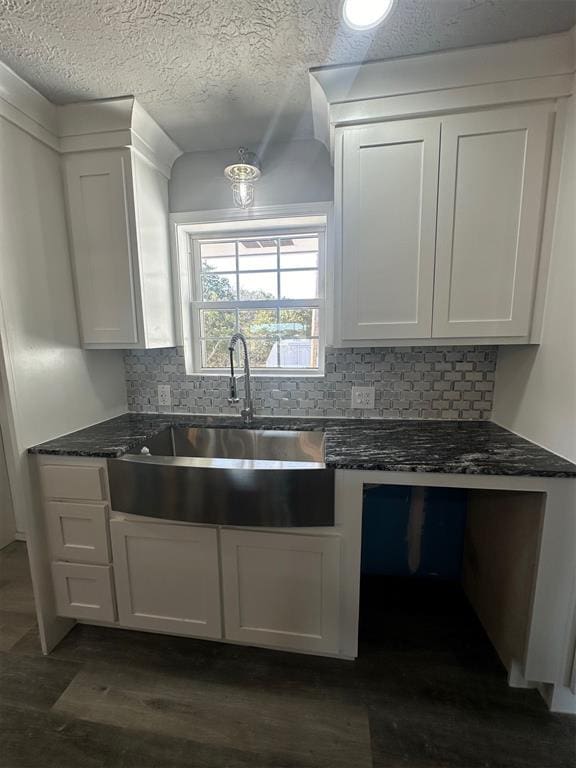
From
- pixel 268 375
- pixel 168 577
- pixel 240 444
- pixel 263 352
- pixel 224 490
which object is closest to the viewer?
pixel 224 490

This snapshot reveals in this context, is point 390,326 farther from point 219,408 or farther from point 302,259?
point 219,408

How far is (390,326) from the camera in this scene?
141 cm

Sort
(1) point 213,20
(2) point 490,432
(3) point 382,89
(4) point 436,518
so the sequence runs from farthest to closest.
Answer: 1. (4) point 436,518
2. (2) point 490,432
3. (3) point 382,89
4. (1) point 213,20

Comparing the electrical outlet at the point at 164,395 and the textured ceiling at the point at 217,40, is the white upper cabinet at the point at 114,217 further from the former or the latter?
the electrical outlet at the point at 164,395

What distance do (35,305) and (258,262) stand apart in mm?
1136

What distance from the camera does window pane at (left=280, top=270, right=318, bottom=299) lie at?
189 centimetres

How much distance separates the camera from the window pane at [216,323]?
200 centimetres

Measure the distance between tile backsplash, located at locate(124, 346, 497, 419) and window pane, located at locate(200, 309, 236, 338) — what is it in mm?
212

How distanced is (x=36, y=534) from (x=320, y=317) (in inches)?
68.8

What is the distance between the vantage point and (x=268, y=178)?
68.7 inches

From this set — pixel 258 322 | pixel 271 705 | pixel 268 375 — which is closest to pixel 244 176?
pixel 258 322

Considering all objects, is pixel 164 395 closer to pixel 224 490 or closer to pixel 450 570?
pixel 224 490

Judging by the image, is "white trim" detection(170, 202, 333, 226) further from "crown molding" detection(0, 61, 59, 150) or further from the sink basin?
the sink basin

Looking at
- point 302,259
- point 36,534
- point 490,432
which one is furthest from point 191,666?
point 302,259
